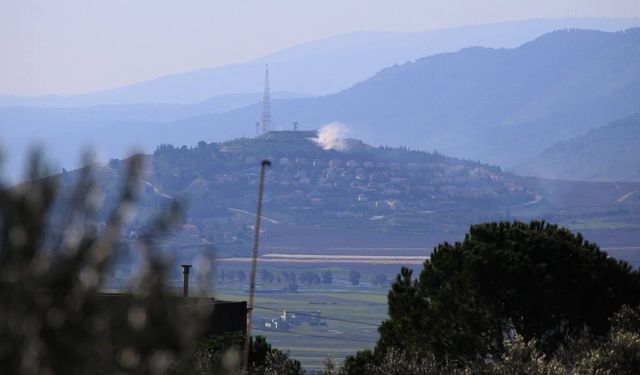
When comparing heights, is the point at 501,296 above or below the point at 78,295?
below

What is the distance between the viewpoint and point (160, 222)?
764cm

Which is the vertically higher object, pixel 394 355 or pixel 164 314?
pixel 164 314

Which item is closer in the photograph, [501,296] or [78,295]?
[78,295]

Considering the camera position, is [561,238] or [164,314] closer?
[164,314]

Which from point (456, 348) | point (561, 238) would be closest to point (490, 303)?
point (456, 348)

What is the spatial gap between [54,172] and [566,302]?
3277 centimetres

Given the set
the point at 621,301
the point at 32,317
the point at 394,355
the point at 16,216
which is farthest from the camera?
the point at 621,301

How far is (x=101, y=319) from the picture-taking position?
720 centimetres

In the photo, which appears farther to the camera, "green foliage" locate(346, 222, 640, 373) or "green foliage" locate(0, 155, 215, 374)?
"green foliage" locate(346, 222, 640, 373)

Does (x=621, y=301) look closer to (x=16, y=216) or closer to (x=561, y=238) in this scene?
(x=561, y=238)

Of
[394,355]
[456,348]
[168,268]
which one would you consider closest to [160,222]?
[168,268]

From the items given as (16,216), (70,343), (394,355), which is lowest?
(394,355)

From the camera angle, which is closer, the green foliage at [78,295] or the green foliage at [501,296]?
the green foliage at [78,295]

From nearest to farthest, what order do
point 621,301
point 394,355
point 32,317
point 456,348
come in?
point 32,317 → point 394,355 → point 456,348 → point 621,301
